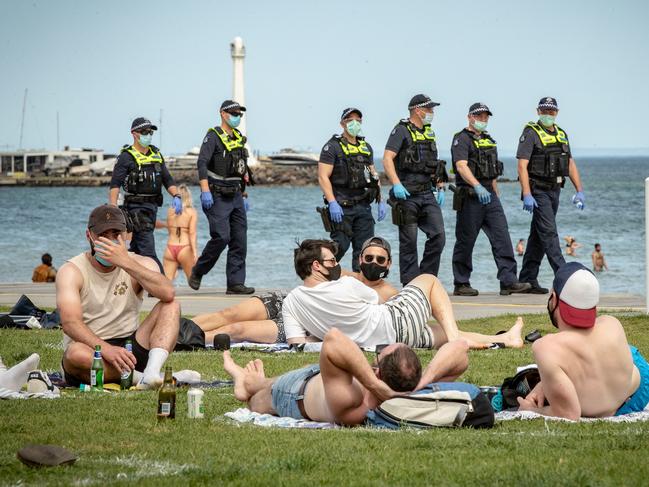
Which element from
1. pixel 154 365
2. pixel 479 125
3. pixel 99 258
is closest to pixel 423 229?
pixel 479 125

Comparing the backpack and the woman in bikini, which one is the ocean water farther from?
the backpack

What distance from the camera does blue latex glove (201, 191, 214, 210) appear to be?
1868cm

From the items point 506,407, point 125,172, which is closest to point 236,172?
point 125,172

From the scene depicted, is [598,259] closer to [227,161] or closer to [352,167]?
[227,161]

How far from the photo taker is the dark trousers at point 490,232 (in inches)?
744

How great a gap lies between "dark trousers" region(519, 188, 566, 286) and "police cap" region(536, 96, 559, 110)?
108 centimetres

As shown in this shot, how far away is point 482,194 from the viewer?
61.2 ft

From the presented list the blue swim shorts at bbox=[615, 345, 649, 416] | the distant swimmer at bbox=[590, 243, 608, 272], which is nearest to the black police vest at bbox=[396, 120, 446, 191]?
the blue swim shorts at bbox=[615, 345, 649, 416]

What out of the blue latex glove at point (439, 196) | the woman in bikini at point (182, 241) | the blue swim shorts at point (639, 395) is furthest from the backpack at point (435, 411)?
the woman in bikini at point (182, 241)

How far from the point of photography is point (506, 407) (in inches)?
376

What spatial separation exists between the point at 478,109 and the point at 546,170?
1.21 m

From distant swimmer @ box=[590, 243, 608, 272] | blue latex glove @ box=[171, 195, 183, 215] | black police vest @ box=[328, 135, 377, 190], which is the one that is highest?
black police vest @ box=[328, 135, 377, 190]

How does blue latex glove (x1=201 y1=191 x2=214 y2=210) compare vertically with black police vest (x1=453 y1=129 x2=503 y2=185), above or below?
below

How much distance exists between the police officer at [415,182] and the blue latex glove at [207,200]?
230cm
